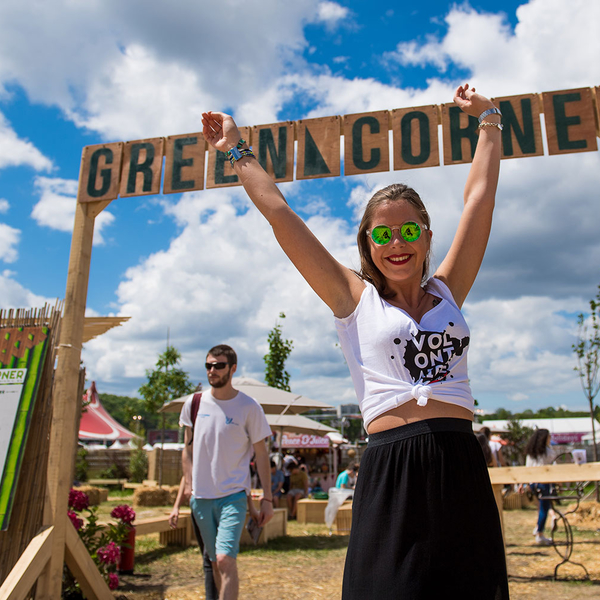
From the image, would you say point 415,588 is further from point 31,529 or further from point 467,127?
point 31,529

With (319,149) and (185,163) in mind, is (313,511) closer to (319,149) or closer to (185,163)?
(185,163)

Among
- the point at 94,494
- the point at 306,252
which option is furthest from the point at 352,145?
the point at 94,494

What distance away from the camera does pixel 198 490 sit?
4.00 m

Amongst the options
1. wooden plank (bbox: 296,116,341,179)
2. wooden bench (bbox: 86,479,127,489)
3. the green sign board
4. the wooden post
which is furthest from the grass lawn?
wooden bench (bbox: 86,479,127,489)

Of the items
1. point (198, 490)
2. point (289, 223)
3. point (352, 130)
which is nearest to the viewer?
point (289, 223)

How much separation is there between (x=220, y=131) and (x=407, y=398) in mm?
1082

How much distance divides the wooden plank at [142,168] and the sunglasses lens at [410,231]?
350 centimetres

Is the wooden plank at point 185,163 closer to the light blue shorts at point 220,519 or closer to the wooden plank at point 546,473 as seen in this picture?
the light blue shorts at point 220,519

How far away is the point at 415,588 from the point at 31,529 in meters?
3.94

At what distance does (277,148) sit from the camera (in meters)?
4.36

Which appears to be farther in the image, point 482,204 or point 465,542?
point 482,204

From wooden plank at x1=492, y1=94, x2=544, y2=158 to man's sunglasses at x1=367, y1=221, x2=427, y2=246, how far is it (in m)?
2.84

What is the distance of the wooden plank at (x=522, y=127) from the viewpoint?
3.96 meters

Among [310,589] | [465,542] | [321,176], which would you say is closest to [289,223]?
[465,542]
